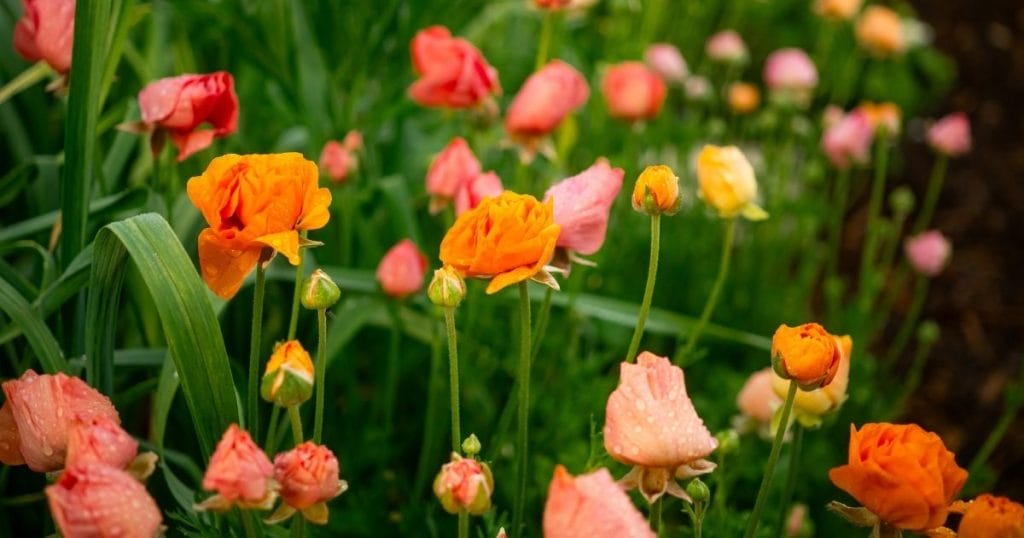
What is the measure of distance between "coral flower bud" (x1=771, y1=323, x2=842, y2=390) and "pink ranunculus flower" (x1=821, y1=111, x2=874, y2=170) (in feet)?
3.25

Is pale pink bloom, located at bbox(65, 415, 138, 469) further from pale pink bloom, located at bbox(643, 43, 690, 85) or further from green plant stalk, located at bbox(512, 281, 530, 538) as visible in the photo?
pale pink bloom, located at bbox(643, 43, 690, 85)

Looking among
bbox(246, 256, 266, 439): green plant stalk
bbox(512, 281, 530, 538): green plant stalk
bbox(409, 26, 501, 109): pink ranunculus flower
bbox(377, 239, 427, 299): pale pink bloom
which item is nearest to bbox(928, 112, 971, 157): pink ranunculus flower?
bbox(409, 26, 501, 109): pink ranunculus flower

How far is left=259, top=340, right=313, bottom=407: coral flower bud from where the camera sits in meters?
0.70

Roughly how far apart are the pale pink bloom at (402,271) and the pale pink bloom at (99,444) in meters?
0.44

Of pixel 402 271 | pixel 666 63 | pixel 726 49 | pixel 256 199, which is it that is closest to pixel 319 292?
pixel 256 199

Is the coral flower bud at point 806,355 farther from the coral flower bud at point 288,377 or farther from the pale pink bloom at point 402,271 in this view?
the pale pink bloom at point 402,271

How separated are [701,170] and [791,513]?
0.45m

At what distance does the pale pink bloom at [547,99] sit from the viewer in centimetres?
123

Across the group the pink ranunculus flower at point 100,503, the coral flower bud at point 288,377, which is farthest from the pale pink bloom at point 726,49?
the pink ranunculus flower at point 100,503

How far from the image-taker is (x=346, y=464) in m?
1.14

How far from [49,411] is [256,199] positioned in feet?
0.65

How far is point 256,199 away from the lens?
2.46 feet

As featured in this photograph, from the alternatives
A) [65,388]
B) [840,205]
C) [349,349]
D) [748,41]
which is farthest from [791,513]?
[748,41]

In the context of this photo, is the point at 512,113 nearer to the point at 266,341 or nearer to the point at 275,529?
the point at 266,341
